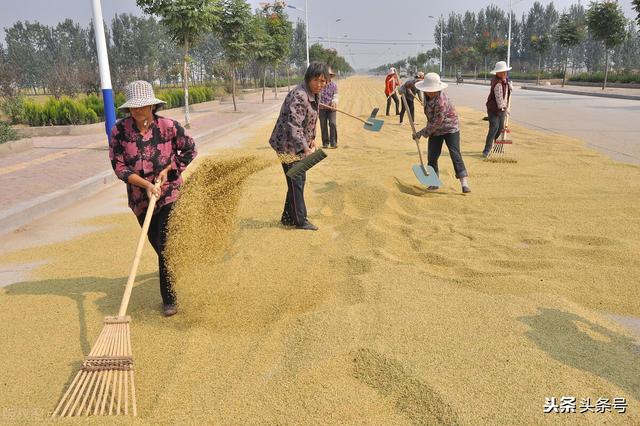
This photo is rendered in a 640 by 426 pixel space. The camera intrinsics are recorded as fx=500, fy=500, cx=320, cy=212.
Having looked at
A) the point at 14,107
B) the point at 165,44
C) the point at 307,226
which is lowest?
the point at 307,226

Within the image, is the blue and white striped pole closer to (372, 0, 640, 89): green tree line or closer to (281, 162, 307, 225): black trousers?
(281, 162, 307, 225): black trousers

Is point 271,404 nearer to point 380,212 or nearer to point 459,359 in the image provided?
point 459,359

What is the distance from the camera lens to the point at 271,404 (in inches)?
94.7

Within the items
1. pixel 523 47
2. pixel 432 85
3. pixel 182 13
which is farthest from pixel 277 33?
pixel 523 47

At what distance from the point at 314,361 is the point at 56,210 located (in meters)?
4.91

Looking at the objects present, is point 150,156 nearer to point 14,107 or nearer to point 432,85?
point 432,85

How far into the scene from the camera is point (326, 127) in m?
10.2

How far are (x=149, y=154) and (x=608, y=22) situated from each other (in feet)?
103

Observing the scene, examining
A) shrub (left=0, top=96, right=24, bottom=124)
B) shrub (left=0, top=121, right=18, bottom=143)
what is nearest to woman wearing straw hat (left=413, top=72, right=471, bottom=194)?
shrub (left=0, top=121, right=18, bottom=143)

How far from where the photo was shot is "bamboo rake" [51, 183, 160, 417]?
7.71 ft

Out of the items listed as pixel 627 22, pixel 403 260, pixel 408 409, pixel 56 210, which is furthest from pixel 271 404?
pixel 627 22

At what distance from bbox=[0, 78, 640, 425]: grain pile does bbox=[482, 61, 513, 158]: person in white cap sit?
272 cm

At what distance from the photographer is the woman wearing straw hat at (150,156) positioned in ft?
10.0

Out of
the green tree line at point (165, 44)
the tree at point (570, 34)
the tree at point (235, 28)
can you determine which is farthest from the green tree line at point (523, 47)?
the tree at point (235, 28)
